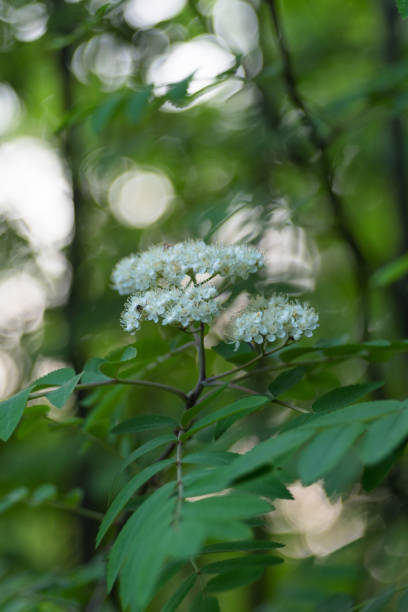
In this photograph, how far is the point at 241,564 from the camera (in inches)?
50.0

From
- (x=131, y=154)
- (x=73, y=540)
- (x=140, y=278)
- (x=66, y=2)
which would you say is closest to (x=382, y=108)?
(x=131, y=154)

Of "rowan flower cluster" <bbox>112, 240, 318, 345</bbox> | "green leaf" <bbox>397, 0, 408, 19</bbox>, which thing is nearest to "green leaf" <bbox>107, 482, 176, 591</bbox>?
"rowan flower cluster" <bbox>112, 240, 318, 345</bbox>

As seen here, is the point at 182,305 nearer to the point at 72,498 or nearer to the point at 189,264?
the point at 189,264

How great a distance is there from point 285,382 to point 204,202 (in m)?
2.35

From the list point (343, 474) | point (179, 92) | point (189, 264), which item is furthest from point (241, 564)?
point (179, 92)

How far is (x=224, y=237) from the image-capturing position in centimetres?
212

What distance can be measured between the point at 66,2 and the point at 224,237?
2187 mm

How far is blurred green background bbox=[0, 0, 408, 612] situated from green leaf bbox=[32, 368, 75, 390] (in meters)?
0.39

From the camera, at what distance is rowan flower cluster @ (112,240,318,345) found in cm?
130

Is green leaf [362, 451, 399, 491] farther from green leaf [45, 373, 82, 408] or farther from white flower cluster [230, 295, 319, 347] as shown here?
green leaf [45, 373, 82, 408]

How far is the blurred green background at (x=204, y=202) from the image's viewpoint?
2188 millimetres

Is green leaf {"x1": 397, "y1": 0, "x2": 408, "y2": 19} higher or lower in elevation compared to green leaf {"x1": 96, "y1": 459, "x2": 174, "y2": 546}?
higher

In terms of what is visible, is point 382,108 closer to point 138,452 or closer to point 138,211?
point 138,452

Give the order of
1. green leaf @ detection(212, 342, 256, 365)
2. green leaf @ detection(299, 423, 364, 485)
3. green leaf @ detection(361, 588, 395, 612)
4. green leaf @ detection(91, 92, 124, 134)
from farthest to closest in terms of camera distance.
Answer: green leaf @ detection(91, 92, 124, 134), green leaf @ detection(212, 342, 256, 365), green leaf @ detection(361, 588, 395, 612), green leaf @ detection(299, 423, 364, 485)
